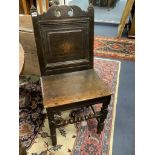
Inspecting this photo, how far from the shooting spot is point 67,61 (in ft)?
4.75

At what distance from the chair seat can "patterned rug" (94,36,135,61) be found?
1.38m

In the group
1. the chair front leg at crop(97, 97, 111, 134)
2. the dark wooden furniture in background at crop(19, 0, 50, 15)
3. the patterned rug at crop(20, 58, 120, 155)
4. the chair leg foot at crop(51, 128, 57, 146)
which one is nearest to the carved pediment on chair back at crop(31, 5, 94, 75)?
the chair front leg at crop(97, 97, 111, 134)

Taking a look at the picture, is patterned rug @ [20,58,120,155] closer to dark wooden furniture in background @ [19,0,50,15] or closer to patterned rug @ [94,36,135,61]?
patterned rug @ [94,36,135,61]

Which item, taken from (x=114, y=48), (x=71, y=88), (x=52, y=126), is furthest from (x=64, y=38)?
(x=114, y=48)

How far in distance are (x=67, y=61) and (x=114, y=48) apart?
172 centimetres

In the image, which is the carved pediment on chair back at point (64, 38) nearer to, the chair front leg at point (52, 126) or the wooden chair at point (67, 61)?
the wooden chair at point (67, 61)

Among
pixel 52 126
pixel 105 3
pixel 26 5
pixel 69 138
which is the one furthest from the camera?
pixel 105 3

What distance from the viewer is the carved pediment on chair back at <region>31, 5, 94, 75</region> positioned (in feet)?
4.11

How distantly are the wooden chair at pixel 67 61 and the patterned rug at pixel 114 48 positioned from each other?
1356mm

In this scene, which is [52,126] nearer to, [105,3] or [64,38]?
[64,38]

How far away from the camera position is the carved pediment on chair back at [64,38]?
1.25m

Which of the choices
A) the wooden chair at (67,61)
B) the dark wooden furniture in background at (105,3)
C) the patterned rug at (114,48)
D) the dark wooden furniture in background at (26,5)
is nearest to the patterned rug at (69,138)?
the wooden chair at (67,61)
